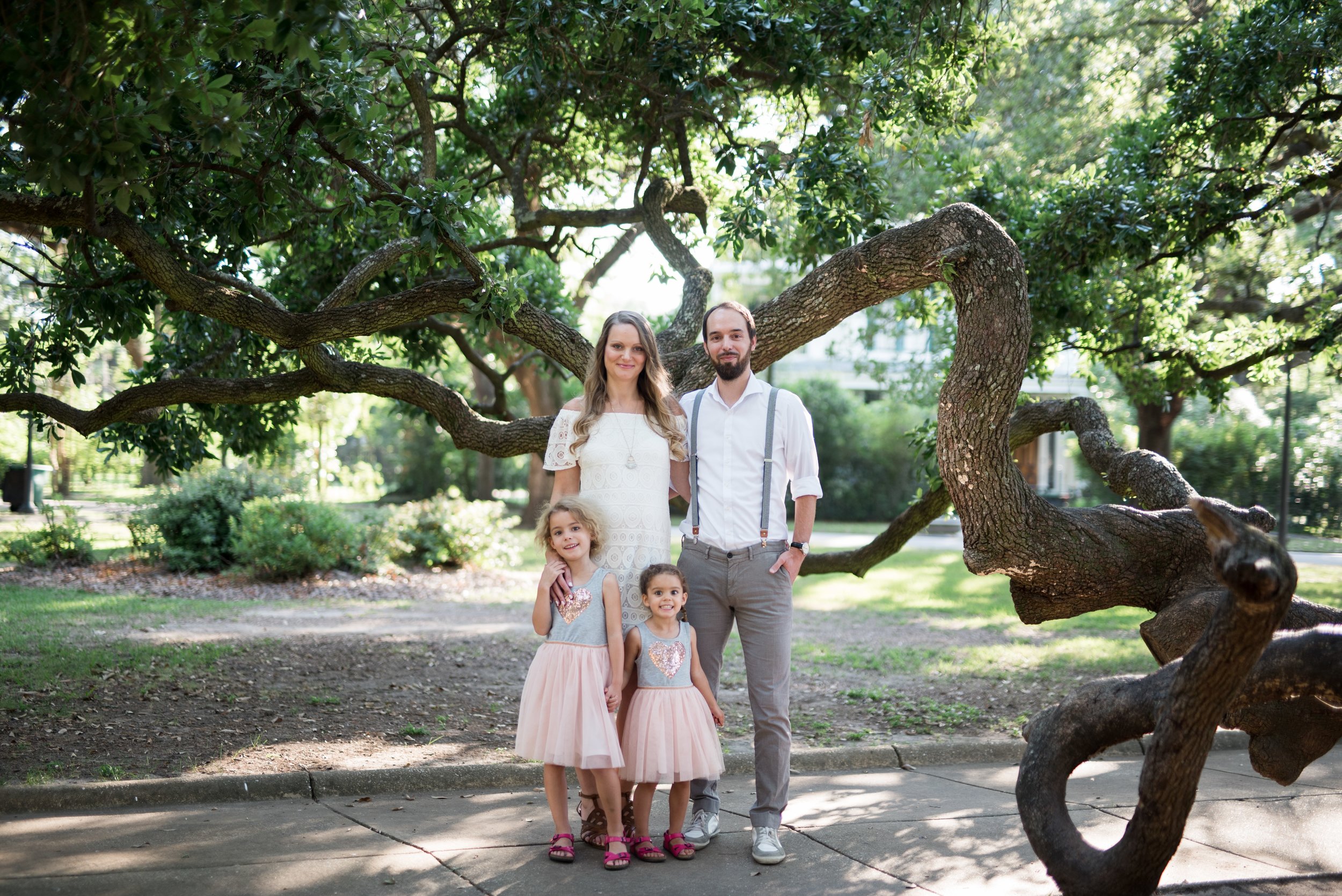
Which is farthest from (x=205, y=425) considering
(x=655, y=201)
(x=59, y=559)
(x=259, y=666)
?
(x=59, y=559)

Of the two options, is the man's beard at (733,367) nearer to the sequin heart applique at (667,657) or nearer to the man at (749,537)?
the man at (749,537)

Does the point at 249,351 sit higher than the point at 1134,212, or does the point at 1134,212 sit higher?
the point at 1134,212

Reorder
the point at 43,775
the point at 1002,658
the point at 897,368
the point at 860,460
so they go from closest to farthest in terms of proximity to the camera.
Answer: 1. the point at 43,775
2. the point at 1002,658
3. the point at 897,368
4. the point at 860,460

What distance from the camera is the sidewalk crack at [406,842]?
429cm

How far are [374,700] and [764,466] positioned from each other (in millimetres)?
4336

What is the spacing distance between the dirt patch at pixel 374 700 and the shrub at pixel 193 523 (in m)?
2.19

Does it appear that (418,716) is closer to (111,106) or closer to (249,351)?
(249,351)

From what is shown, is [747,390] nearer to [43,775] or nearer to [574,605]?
[574,605]

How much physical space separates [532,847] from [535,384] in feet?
57.5

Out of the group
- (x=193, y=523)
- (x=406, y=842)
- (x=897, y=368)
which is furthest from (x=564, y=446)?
(x=897, y=368)

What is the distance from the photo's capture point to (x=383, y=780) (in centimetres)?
584

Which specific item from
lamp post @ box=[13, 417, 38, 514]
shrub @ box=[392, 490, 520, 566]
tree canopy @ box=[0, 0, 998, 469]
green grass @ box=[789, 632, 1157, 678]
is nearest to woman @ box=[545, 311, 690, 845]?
tree canopy @ box=[0, 0, 998, 469]

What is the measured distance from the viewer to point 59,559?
50.2 feet

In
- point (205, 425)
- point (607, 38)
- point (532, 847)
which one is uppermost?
point (607, 38)
